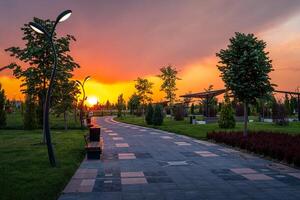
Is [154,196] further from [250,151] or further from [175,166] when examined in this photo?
[250,151]

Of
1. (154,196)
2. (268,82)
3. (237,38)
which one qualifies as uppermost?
(237,38)

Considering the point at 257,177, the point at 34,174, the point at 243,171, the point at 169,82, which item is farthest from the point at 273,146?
the point at 169,82

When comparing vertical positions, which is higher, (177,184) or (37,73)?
(37,73)

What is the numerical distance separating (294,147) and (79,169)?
7661 millimetres

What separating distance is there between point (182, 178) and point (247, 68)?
11.1 m

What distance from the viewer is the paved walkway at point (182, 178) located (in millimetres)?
8914

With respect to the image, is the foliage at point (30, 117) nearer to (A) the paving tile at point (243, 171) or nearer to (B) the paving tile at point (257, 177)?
(A) the paving tile at point (243, 171)

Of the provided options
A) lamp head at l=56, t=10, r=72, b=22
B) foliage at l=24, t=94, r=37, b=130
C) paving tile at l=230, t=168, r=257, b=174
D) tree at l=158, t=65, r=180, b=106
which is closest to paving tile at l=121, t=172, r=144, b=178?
paving tile at l=230, t=168, r=257, b=174

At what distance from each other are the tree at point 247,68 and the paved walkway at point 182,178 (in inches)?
210

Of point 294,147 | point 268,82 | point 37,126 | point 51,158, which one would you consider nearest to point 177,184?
point 51,158

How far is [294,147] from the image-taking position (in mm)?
14289

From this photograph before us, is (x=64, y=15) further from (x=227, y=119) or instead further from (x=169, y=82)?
(x=169, y=82)

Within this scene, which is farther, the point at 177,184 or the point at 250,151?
the point at 250,151

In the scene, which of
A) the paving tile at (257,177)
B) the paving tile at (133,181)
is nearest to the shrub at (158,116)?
the paving tile at (257,177)
